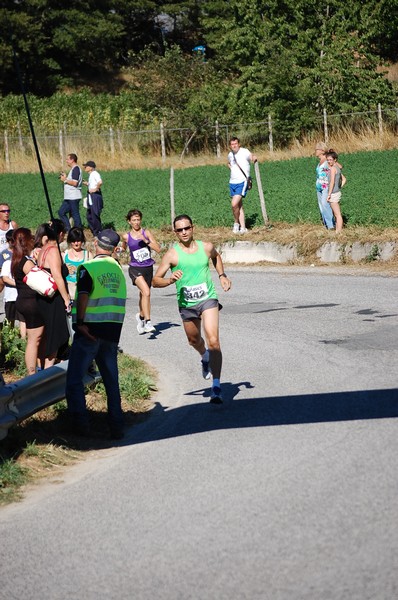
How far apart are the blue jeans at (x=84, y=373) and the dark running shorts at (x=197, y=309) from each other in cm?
142

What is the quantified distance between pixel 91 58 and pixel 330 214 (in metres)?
56.2

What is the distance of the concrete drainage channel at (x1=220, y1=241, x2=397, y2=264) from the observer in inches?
794

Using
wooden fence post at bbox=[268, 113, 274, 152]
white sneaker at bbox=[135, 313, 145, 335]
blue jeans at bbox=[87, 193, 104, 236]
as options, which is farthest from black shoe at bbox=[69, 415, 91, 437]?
wooden fence post at bbox=[268, 113, 274, 152]

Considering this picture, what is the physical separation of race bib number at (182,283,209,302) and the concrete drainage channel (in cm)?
961

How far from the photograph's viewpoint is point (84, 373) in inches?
389

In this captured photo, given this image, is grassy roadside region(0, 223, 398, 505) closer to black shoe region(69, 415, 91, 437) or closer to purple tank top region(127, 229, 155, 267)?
black shoe region(69, 415, 91, 437)

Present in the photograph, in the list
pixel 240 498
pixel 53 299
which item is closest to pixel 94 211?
pixel 53 299

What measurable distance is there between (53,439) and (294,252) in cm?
1245

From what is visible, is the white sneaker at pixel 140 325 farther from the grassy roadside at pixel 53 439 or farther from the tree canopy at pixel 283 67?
the tree canopy at pixel 283 67

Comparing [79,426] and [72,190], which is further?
A: [72,190]

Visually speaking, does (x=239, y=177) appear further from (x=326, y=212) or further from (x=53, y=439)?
(x=53, y=439)

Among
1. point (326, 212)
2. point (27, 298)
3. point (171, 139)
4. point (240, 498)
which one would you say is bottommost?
point (240, 498)

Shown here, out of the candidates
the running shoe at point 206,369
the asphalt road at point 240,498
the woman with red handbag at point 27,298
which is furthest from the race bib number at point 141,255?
the running shoe at point 206,369

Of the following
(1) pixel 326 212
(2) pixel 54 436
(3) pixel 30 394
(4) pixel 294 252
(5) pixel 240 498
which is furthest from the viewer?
(1) pixel 326 212
